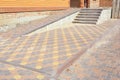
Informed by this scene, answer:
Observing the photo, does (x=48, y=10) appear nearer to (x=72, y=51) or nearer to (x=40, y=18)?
(x=40, y=18)

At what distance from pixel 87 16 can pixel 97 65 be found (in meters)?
7.40

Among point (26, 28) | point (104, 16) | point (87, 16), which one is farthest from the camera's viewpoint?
point (87, 16)

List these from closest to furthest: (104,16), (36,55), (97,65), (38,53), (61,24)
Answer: (97,65)
(36,55)
(38,53)
(61,24)
(104,16)

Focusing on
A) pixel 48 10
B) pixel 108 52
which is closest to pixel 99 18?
pixel 48 10

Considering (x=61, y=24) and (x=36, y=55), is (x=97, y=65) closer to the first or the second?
(x=36, y=55)

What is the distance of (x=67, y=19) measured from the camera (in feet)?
34.5

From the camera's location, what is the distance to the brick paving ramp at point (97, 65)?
11.1 ft

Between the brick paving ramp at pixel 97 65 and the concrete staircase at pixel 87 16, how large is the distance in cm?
523

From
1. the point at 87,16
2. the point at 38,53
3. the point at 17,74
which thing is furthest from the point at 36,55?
the point at 87,16

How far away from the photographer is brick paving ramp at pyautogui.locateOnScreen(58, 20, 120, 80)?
3.38 metres

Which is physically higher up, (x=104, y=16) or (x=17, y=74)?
(x=104, y=16)

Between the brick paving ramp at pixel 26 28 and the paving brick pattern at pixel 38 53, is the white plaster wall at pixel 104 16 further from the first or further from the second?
the paving brick pattern at pixel 38 53

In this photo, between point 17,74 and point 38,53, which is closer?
point 17,74

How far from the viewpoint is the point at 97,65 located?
388 centimetres
